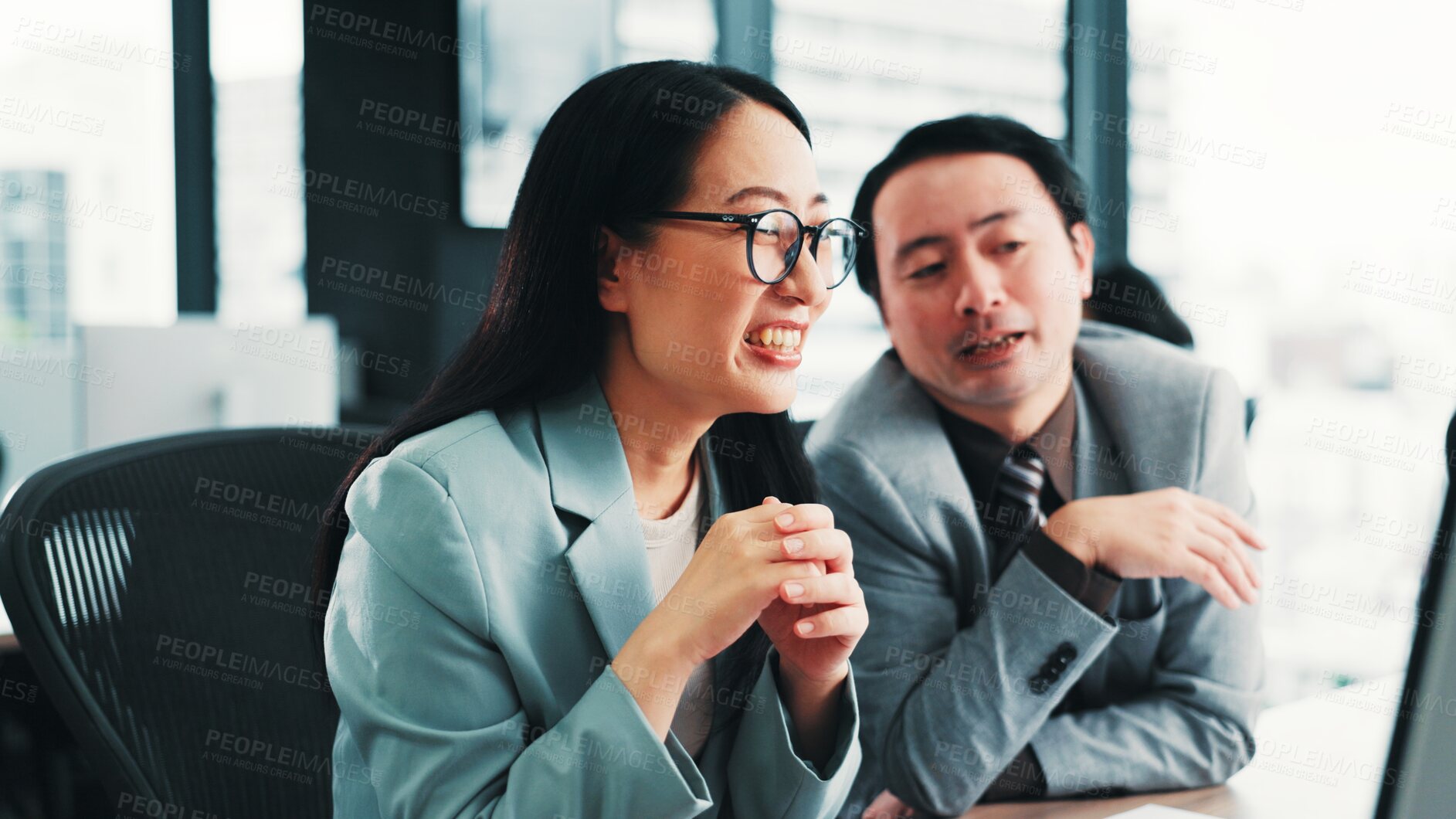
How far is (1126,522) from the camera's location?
132 cm

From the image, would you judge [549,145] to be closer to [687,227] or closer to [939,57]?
[687,227]

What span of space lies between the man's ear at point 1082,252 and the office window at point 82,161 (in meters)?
3.48

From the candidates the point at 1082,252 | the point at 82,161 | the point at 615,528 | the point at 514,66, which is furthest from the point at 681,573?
the point at 82,161

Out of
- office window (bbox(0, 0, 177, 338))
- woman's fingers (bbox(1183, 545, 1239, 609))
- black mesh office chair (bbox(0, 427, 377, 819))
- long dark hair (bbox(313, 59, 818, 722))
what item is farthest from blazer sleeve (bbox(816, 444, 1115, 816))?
office window (bbox(0, 0, 177, 338))

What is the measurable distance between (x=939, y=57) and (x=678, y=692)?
3.37 meters

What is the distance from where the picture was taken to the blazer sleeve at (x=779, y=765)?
1.11 m

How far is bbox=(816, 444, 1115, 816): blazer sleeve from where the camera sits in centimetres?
128

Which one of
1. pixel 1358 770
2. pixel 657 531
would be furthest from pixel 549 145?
pixel 1358 770

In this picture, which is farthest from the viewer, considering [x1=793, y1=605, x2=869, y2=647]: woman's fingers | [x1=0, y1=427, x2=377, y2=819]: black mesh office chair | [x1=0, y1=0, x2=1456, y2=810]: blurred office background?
[x1=0, y1=0, x2=1456, y2=810]: blurred office background

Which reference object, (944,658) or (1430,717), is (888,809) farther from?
(1430,717)

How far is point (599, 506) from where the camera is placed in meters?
1.09

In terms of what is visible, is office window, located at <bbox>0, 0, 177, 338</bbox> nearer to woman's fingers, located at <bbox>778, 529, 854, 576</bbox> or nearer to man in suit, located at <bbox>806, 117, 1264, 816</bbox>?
man in suit, located at <bbox>806, 117, 1264, 816</bbox>

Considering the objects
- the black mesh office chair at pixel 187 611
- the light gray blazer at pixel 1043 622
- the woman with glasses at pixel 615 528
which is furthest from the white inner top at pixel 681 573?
the black mesh office chair at pixel 187 611

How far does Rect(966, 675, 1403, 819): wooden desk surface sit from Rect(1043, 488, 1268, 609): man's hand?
0.67 ft
